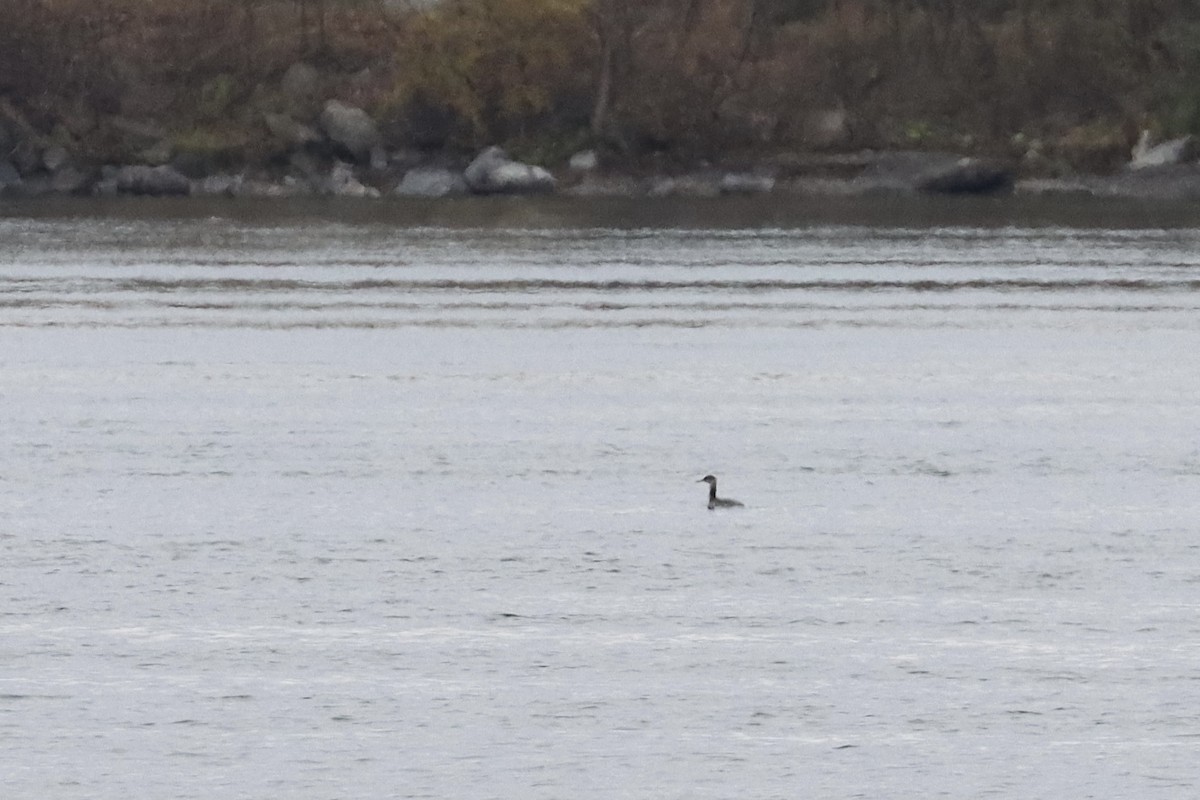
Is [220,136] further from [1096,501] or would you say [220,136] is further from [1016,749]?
[1016,749]

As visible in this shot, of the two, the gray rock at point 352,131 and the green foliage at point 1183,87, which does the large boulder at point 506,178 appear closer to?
the gray rock at point 352,131

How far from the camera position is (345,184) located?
91.1 m

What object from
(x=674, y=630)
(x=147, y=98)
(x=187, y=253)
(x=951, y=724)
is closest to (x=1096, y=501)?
(x=674, y=630)

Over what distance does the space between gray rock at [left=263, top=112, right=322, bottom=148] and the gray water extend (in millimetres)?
43764

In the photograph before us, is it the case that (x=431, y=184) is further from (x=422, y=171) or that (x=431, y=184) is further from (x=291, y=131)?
(x=291, y=131)

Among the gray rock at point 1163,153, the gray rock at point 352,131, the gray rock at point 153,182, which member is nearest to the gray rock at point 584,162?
the gray rock at point 352,131

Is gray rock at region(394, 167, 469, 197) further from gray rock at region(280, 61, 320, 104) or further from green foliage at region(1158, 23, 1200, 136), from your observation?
green foliage at region(1158, 23, 1200, 136)

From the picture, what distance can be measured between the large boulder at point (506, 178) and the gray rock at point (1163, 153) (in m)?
20.0

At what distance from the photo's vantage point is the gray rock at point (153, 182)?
91000 mm

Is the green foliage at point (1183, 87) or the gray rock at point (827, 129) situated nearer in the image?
the green foliage at point (1183, 87)

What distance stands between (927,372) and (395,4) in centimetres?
6301

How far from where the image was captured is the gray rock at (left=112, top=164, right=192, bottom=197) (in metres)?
91.0

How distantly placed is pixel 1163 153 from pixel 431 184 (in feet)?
82.3

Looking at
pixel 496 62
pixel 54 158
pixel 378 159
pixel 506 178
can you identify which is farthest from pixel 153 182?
pixel 496 62
